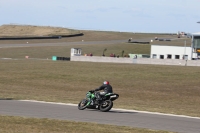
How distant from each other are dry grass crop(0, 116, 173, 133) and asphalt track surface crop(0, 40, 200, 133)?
1.11 m

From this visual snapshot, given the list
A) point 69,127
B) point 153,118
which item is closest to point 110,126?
point 69,127

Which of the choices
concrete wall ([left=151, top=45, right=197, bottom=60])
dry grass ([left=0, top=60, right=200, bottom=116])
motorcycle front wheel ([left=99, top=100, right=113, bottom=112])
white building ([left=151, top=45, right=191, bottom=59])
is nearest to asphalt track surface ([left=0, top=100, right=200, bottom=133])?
motorcycle front wheel ([left=99, top=100, right=113, bottom=112])

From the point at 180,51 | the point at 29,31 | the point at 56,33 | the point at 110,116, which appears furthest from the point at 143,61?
the point at 29,31

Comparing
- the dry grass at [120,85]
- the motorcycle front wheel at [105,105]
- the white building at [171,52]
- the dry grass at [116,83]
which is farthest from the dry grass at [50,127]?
the white building at [171,52]

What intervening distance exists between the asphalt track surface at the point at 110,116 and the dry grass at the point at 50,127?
1089 mm

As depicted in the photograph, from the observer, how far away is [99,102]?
20312 millimetres

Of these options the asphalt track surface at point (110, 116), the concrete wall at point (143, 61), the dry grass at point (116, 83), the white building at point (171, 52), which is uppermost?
the white building at point (171, 52)

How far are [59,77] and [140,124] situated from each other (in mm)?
28189

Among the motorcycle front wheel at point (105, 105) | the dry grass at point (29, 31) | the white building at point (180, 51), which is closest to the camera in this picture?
the motorcycle front wheel at point (105, 105)

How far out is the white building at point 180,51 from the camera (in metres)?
69.4

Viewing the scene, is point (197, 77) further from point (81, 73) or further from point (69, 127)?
point (69, 127)

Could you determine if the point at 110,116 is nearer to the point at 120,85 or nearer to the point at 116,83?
the point at 120,85

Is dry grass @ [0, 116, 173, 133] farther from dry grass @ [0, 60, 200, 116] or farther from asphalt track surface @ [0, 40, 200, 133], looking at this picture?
dry grass @ [0, 60, 200, 116]

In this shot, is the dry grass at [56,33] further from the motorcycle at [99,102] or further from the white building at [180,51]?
the motorcycle at [99,102]
